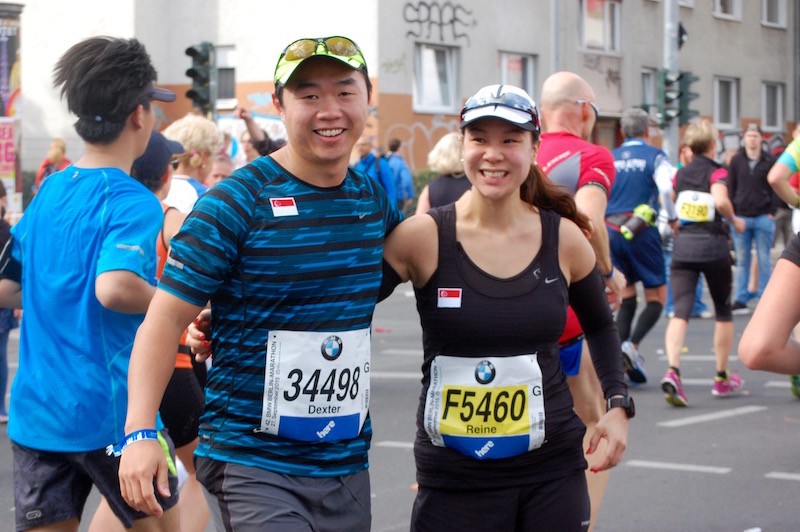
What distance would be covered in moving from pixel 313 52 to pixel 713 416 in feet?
→ 20.4

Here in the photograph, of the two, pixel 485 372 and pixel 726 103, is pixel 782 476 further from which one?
pixel 726 103

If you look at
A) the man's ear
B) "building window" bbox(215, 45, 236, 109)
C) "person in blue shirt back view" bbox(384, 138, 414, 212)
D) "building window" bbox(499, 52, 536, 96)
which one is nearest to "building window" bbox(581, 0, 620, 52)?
"building window" bbox(499, 52, 536, 96)

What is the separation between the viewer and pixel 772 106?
38.6m

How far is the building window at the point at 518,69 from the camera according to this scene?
29.5 metres

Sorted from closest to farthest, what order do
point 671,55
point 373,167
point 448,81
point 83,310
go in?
point 83,310 < point 373,167 < point 671,55 < point 448,81

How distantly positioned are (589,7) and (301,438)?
30.1 m

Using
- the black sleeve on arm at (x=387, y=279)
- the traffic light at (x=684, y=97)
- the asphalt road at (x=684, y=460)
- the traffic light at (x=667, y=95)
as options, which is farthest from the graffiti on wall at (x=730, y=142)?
the black sleeve on arm at (x=387, y=279)

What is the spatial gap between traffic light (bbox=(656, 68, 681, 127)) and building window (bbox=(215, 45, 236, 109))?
38.4ft

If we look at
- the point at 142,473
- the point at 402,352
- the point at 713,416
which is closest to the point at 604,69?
the point at 402,352

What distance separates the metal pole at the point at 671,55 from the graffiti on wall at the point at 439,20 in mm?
7339

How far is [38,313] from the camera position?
150 inches

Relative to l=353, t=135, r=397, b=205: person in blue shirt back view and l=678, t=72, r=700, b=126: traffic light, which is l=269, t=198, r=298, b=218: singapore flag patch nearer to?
l=353, t=135, r=397, b=205: person in blue shirt back view

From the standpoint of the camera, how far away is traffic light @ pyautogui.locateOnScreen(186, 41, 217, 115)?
1578cm

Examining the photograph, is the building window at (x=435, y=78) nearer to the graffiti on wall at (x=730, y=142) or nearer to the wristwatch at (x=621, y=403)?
the graffiti on wall at (x=730, y=142)
